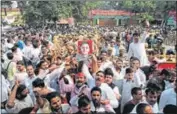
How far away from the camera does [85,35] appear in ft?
18.8

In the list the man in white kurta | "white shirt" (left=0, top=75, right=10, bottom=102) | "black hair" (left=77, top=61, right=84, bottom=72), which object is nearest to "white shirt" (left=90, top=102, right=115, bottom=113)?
"black hair" (left=77, top=61, right=84, bottom=72)

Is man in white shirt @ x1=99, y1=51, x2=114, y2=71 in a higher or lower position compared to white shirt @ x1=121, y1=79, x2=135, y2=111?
higher

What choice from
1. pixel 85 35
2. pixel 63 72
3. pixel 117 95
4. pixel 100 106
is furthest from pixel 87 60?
pixel 85 35

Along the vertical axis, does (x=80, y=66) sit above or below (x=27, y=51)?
above

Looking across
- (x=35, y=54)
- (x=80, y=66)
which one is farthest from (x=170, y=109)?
(x=35, y=54)

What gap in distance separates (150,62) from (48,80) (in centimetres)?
131

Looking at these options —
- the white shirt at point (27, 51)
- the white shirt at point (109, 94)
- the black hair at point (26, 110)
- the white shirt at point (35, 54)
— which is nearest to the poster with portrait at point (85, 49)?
the white shirt at point (109, 94)

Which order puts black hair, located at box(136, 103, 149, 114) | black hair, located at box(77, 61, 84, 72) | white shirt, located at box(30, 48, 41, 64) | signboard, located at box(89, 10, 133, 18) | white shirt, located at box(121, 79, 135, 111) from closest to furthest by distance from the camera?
1. black hair, located at box(136, 103, 149, 114)
2. white shirt, located at box(121, 79, 135, 111)
3. black hair, located at box(77, 61, 84, 72)
4. signboard, located at box(89, 10, 133, 18)
5. white shirt, located at box(30, 48, 41, 64)

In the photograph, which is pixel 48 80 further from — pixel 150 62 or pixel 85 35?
pixel 85 35

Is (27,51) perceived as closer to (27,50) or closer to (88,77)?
(27,50)

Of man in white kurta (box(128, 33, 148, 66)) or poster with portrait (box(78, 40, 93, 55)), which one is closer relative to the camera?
poster with portrait (box(78, 40, 93, 55))

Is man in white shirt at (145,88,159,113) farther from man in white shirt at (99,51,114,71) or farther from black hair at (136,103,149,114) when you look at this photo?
man in white shirt at (99,51,114,71)

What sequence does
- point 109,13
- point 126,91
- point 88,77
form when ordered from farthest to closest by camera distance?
1. point 109,13
2. point 88,77
3. point 126,91

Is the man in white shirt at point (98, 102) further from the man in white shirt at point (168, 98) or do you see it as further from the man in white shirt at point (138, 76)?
the man in white shirt at point (138, 76)
